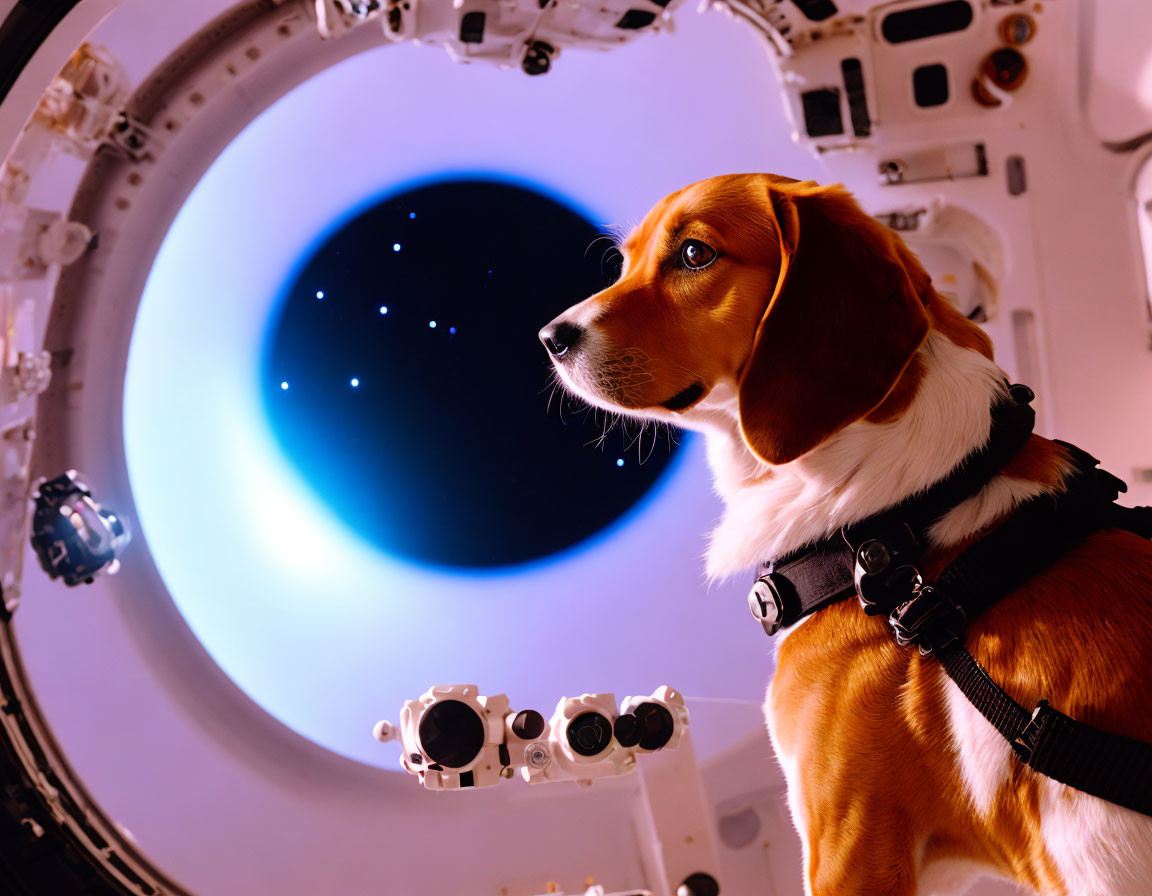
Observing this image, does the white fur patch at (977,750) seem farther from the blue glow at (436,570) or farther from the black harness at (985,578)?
the blue glow at (436,570)

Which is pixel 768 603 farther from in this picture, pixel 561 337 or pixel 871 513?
pixel 561 337

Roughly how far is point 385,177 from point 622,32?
1180 mm

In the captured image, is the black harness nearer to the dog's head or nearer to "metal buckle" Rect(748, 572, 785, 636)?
"metal buckle" Rect(748, 572, 785, 636)

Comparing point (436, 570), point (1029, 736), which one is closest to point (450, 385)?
point (436, 570)

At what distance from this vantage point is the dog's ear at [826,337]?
1414 millimetres

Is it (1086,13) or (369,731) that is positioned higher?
(1086,13)

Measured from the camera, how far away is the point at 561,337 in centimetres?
168

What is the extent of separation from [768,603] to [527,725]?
0.82 m

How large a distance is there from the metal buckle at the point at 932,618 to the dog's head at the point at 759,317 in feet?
1.03

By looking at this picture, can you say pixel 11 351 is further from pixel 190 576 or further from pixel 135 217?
pixel 190 576

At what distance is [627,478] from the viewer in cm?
350

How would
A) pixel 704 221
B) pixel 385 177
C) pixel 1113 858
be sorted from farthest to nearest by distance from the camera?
pixel 385 177
pixel 704 221
pixel 1113 858

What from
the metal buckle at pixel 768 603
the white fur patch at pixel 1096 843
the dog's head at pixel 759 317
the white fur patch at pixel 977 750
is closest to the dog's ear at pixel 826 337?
the dog's head at pixel 759 317

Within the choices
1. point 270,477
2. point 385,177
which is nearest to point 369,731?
point 270,477
